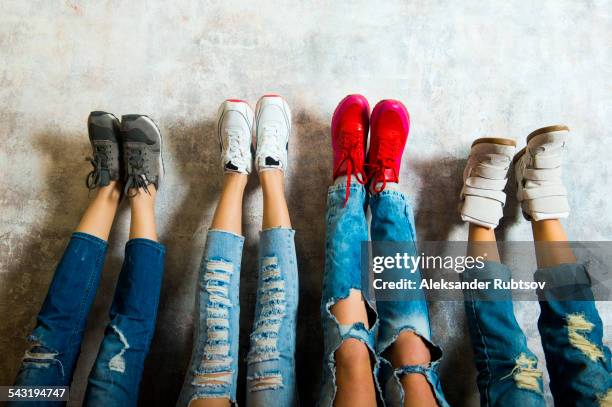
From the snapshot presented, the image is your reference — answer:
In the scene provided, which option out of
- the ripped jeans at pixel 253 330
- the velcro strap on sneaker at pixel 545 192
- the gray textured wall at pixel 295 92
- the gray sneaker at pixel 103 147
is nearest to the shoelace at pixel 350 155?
the gray textured wall at pixel 295 92

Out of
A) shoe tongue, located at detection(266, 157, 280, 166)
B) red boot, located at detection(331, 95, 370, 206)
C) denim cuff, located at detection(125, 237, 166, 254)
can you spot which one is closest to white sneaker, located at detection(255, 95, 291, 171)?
shoe tongue, located at detection(266, 157, 280, 166)

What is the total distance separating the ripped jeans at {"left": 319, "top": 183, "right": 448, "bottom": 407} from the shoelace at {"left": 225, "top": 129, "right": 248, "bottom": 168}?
30cm

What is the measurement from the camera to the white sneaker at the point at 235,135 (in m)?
1.22

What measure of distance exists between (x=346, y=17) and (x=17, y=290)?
142 centimetres

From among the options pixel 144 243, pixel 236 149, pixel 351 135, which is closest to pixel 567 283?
pixel 351 135

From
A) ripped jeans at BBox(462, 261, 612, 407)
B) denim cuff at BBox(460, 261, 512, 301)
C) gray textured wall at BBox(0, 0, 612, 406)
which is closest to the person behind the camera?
ripped jeans at BBox(462, 261, 612, 407)

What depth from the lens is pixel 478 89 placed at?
4.50 ft

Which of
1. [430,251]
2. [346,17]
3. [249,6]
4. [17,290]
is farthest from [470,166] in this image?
[17,290]

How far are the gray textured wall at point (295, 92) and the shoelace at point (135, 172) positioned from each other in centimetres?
10

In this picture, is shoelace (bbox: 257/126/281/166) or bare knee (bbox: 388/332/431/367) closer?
bare knee (bbox: 388/332/431/367)

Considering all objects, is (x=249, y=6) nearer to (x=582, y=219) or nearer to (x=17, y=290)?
(x=17, y=290)

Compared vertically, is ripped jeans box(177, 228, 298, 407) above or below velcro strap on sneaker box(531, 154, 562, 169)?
below

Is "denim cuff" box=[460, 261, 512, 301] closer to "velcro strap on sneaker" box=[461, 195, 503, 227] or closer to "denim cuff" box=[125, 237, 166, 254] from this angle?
"velcro strap on sneaker" box=[461, 195, 503, 227]

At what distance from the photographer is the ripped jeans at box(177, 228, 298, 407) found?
0.92 meters
